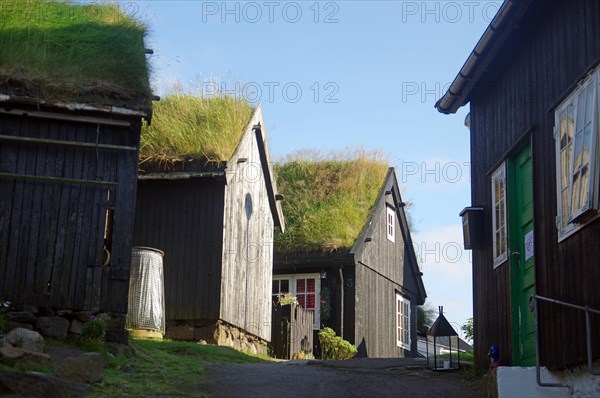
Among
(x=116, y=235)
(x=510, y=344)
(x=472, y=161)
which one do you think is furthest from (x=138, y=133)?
(x=510, y=344)

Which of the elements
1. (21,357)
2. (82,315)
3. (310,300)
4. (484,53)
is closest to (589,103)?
(484,53)

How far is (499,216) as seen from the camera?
12.0 m

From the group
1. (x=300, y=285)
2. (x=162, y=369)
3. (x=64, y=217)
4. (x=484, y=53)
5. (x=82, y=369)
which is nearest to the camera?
(x=82, y=369)

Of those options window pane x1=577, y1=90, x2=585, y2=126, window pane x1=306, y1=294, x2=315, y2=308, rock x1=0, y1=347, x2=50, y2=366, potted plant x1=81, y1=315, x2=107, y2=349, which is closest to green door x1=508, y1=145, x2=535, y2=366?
window pane x1=577, y1=90, x2=585, y2=126

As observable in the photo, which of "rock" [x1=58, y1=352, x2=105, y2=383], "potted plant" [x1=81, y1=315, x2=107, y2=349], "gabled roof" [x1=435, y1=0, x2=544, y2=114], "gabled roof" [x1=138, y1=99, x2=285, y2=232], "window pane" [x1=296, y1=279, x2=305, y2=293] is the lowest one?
"rock" [x1=58, y1=352, x2=105, y2=383]

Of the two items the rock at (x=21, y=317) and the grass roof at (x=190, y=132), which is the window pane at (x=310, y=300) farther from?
the rock at (x=21, y=317)

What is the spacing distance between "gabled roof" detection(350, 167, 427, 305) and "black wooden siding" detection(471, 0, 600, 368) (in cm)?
1203

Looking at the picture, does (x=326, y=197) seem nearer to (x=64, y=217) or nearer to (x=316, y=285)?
(x=316, y=285)

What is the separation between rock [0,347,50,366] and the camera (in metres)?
10.3

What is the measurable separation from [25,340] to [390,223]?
1818cm

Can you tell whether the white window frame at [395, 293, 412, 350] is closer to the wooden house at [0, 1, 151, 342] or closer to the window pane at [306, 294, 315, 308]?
the window pane at [306, 294, 315, 308]

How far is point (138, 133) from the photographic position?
1412cm

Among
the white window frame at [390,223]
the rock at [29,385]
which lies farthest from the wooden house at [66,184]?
the white window frame at [390,223]

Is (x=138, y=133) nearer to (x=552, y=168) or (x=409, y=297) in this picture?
(x=552, y=168)
